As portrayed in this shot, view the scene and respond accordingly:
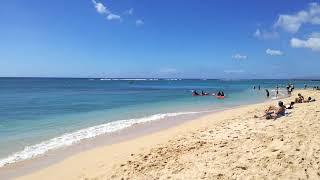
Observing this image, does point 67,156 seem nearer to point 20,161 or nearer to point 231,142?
point 20,161

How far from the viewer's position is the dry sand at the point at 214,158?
317 inches

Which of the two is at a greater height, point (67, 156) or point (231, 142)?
point (231, 142)

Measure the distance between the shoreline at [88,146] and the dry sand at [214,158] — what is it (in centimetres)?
37

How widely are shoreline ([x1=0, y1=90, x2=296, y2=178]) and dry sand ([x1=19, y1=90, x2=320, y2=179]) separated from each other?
0.37m

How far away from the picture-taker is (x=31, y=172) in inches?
401

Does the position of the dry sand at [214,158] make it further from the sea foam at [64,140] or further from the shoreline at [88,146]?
the sea foam at [64,140]

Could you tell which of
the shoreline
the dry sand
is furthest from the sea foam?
the dry sand

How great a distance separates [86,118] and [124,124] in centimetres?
433

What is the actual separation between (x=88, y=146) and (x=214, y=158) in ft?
20.1

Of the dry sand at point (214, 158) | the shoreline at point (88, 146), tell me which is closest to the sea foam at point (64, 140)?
the shoreline at point (88, 146)

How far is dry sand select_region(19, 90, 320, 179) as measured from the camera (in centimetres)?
805

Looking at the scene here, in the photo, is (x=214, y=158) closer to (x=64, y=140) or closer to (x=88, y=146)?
(x=88, y=146)

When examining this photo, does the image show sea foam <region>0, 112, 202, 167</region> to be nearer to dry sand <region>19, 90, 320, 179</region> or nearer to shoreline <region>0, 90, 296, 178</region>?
shoreline <region>0, 90, 296, 178</region>

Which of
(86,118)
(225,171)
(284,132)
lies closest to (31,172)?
(225,171)
